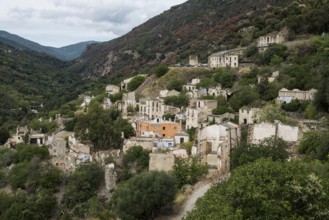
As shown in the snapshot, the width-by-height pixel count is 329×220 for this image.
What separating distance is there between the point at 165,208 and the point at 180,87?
89.7 ft

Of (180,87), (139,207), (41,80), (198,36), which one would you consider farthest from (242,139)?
(41,80)

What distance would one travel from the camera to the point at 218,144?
26469 mm

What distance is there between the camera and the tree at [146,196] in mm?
20781

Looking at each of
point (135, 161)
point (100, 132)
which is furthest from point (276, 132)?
point (100, 132)

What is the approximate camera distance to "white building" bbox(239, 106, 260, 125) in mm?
30228

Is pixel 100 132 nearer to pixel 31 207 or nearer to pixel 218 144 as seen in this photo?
pixel 31 207

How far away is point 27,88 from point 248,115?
8623 cm

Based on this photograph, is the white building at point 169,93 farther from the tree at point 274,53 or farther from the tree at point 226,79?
the tree at point 274,53

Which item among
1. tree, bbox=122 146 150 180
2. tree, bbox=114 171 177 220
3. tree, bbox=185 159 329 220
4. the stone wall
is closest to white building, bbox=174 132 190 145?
tree, bbox=122 146 150 180

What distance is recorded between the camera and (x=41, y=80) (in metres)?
126

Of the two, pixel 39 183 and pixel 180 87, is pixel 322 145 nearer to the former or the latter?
pixel 39 183

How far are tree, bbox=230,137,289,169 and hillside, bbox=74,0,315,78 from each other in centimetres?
3352

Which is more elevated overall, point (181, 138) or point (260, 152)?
point (260, 152)

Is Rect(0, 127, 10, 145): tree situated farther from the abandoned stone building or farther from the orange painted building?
the abandoned stone building
